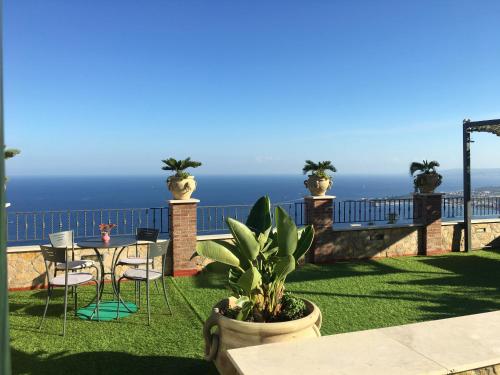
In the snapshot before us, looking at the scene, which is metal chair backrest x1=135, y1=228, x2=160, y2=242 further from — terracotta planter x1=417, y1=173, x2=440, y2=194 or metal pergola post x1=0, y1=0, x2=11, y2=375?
terracotta planter x1=417, y1=173, x2=440, y2=194

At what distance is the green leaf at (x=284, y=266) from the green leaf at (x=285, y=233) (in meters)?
0.07

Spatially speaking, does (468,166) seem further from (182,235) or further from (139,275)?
(139,275)

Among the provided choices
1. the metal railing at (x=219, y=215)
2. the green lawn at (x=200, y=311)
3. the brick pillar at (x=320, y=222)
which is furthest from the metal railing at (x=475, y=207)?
the metal railing at (x=219, y=215)

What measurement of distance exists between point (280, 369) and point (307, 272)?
196 inches

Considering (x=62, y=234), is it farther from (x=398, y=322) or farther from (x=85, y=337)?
(x=398, y=322)

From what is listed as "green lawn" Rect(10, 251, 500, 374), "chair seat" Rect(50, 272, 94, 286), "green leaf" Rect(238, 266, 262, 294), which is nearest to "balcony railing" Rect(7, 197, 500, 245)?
"green lawn" Rect(10, 251, 500, 374)

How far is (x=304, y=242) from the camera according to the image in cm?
328

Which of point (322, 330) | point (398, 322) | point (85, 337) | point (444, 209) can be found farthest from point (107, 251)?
point (444, 209)

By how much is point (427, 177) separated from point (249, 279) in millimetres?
7336

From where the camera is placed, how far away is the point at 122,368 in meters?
3.52

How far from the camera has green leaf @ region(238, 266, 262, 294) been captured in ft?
9.17

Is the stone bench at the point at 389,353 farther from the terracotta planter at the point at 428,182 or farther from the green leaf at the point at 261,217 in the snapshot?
the terracotta planter at the point at 428,182

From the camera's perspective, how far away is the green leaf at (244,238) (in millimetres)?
2914

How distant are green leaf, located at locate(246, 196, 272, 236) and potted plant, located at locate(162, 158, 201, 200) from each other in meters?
3.67
